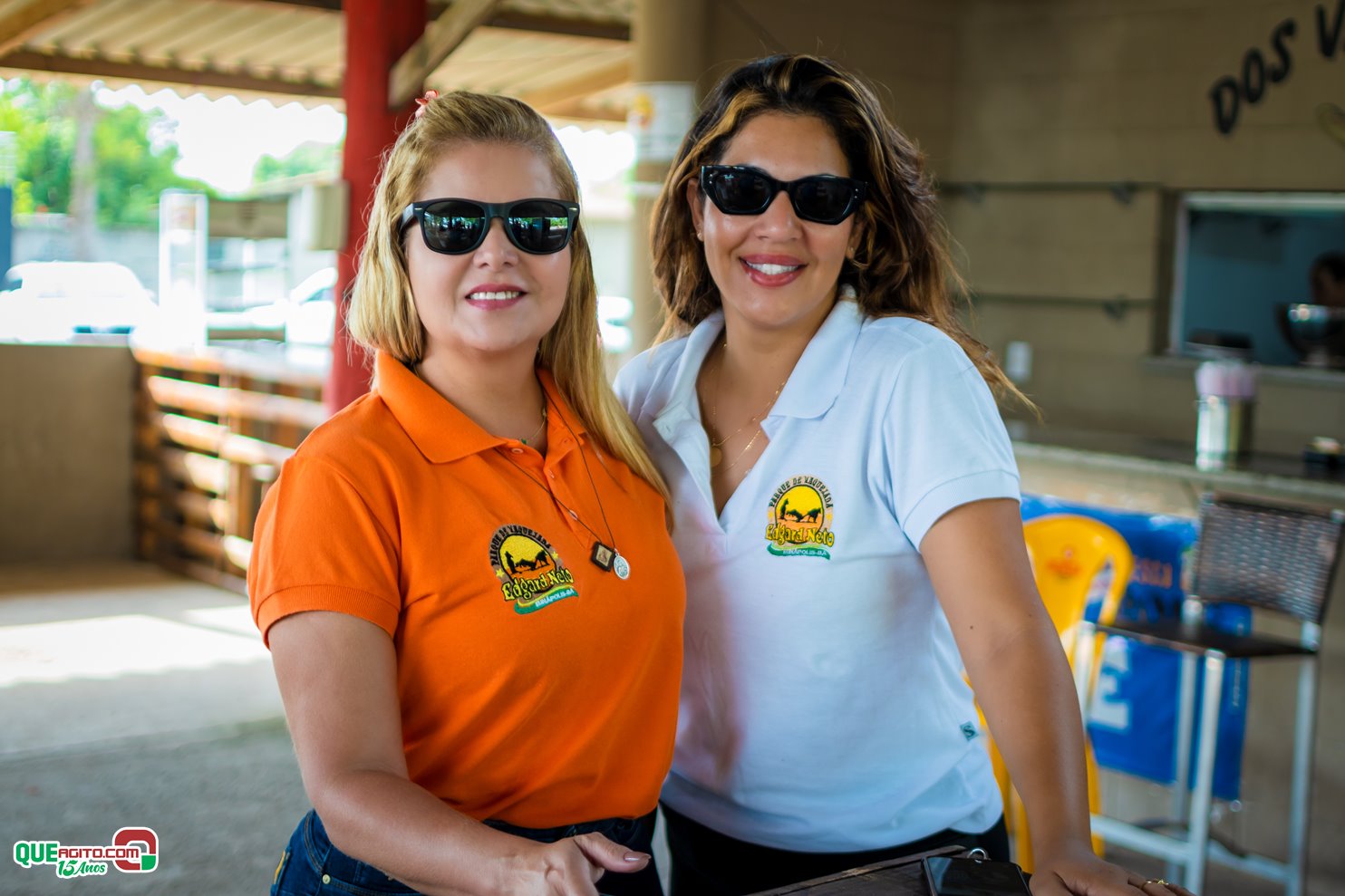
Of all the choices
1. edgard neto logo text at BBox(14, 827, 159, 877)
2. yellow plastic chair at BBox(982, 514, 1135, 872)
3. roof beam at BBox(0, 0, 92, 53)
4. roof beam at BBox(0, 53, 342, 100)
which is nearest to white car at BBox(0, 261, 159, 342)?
roof beam at BBox(0, 53, 342, 100)

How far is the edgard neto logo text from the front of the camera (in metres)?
3.45

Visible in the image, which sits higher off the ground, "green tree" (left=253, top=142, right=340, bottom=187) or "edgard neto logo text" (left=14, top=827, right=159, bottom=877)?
"green tree" (left=253, top=142, right=340, bottom=187)

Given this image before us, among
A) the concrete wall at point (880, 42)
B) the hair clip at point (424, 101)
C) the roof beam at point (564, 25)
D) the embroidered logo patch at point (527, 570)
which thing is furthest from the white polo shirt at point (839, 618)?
the roof beam at point (564, 25)

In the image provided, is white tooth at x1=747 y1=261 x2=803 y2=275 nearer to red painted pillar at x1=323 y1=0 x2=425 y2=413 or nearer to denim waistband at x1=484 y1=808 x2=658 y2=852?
denim waistband at x1=484 y1=808 x2=658 y2=852

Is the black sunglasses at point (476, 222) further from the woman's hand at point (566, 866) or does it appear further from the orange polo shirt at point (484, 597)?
the woman's hand at point (566, 866)

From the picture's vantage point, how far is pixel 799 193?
1.60 m

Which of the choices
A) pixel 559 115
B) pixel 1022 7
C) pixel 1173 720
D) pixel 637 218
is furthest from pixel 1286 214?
pixel 559 115

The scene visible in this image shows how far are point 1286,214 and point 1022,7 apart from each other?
5.55 feet

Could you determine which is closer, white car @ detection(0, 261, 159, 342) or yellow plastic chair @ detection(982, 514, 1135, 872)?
yellow plastic chair @ detection(982, 514, 1135, 872)

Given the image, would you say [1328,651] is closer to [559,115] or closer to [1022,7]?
[1022,7]

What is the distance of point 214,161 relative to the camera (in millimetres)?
38625

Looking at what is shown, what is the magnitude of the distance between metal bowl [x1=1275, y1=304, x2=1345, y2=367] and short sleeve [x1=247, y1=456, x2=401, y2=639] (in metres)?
5.30

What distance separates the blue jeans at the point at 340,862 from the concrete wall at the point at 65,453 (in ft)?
23.0

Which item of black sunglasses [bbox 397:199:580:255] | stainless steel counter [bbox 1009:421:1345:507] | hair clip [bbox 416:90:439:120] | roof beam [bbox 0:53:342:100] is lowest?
stainless steel counter [bbox 1009:421:1345:507]
